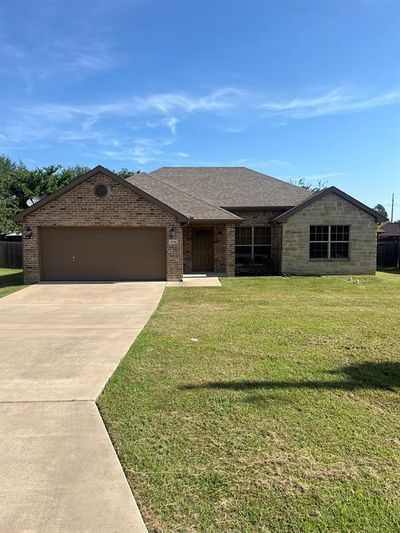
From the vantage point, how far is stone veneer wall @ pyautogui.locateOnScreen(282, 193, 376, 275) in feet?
62.7

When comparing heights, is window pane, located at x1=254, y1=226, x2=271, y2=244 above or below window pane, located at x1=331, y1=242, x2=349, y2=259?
above

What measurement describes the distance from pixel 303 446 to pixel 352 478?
0.56m

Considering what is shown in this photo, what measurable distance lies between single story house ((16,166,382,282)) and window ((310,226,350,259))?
5 centimetres

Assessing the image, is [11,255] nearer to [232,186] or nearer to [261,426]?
[232,186]

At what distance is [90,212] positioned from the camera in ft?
55.5

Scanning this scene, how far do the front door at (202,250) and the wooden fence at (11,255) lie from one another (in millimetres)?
12351

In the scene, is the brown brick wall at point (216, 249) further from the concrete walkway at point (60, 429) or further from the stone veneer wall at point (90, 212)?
the concrete walkway at point (60, 429)

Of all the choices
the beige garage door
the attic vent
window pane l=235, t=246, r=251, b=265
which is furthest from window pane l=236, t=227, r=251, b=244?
the attic vent

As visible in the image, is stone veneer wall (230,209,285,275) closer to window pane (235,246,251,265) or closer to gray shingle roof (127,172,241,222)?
window pane (235,246,251,265)

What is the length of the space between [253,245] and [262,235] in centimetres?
68

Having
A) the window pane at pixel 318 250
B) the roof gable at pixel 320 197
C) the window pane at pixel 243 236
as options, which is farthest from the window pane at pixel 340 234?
the window pane at pixel 243 236

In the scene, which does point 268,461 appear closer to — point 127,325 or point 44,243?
point 127,325

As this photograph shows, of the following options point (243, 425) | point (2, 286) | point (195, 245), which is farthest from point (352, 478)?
point (195, 245)

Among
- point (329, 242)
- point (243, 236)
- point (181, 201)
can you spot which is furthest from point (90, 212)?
point (329, 242)
